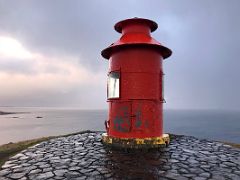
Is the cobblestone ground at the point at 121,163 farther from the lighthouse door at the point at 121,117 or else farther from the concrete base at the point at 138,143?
the lighthouse door at the point at 121,117

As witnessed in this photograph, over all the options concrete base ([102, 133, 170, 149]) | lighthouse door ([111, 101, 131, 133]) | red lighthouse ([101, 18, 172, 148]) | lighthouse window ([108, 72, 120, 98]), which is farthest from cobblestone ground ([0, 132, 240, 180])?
lighthouse window ([108, 72, 120, 98])

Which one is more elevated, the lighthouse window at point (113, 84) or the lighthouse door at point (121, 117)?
the lighthouse window at point (113, 84)

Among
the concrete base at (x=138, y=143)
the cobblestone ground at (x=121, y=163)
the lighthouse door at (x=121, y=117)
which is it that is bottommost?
the cobblestone ground at (x=121, y=163)

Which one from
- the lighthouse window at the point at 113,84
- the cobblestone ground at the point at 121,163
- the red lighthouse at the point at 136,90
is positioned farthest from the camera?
the lighthouse window at the point at 113,84

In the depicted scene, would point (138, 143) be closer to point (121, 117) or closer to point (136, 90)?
point (121, 117)

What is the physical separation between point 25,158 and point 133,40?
5848mm

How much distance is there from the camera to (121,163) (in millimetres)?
7398

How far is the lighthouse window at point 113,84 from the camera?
1027 cm

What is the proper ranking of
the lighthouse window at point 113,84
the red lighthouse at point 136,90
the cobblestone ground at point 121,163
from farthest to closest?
the lighthouse window at point 113,84 < the red lighthouse at point 136,90 < the cobblestone ground at point 121,163

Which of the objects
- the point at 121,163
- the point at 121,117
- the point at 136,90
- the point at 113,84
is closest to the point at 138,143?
the point at 121,117

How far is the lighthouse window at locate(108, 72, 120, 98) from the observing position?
33.7 ft

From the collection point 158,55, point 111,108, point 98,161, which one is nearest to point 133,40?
point 158,55

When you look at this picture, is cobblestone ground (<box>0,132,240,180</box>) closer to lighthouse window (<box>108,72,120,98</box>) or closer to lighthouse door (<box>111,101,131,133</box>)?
lighthouse door (<box>111,101,131,133</box>)

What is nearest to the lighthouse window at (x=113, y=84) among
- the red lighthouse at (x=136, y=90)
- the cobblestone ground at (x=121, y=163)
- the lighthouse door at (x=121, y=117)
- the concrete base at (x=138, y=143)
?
the red lighthouse at (x=136, y=90)
